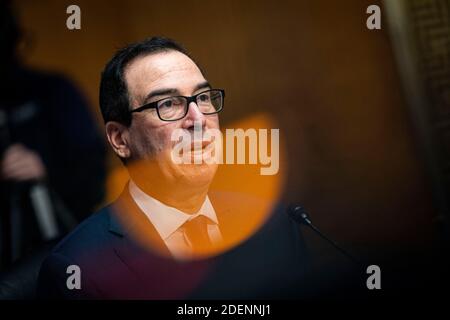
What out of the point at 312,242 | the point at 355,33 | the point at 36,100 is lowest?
the point at 312,242

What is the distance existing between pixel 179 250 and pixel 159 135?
476mm

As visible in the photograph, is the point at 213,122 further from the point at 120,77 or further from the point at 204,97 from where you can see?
the point at 120,77

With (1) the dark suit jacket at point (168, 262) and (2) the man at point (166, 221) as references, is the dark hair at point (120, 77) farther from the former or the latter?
(1) the dark suit jacket at point (168, 262)

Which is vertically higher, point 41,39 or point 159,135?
point 41,39

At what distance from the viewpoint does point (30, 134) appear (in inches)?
95.5

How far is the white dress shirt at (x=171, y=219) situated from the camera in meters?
2.32

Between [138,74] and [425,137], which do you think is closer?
[138,74]

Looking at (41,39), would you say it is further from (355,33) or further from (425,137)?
(425,137)

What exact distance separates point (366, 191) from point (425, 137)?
13.7 inches

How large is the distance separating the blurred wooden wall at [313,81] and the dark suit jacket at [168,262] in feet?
0.65

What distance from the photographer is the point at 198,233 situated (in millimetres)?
2375

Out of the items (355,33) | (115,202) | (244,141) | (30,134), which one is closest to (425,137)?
(355,33)

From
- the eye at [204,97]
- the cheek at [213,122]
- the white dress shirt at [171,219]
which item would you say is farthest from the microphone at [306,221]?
the eye at [204,97]

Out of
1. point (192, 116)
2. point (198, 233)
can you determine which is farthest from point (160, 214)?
point (192, 116)
